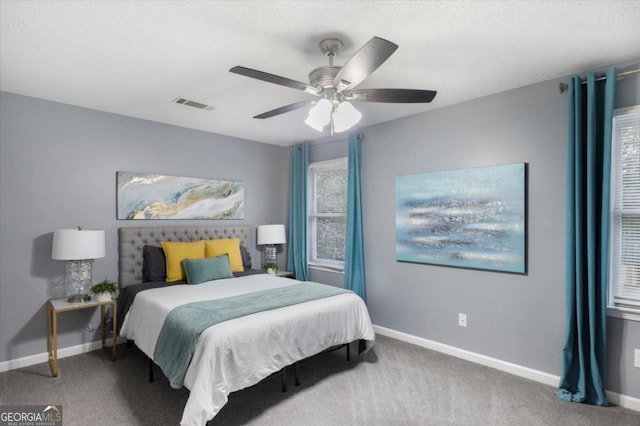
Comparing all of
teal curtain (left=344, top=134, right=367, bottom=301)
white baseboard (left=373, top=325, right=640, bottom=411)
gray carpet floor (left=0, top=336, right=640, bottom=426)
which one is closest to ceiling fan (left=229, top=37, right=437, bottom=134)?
teal curtain (left=344, top=134, right=367, bottom=301)

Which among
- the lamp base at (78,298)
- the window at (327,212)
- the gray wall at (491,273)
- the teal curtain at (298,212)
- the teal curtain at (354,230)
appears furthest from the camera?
the teal curtain at (298,212)

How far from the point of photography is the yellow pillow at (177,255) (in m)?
3.73

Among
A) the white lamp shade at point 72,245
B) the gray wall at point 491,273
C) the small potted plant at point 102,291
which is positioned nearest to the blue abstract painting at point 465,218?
the gray wall at point 491,273

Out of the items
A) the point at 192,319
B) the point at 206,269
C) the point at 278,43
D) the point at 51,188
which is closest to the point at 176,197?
the point at 206,269

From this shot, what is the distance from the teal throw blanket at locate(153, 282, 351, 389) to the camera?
2.27 m

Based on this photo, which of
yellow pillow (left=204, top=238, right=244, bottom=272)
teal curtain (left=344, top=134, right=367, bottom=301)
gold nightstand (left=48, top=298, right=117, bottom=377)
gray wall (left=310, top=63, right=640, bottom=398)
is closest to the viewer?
gray wall (left=310, top=63, right=640, bottom=398)

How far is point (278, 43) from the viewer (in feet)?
7.30

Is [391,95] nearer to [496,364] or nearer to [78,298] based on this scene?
[496,364]

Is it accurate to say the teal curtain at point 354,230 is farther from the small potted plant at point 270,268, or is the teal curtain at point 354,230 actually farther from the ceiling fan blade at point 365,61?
the ceiling fan blade at point 365,61

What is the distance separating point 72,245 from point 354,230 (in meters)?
2.94

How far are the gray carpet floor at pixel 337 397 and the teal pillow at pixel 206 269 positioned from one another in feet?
2.98

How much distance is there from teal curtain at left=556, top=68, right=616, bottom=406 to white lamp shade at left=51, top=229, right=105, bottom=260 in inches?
162

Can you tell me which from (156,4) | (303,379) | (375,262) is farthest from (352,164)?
(156,4)

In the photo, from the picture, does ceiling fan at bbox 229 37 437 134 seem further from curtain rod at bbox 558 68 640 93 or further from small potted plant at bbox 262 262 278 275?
small potted plant at bbox 262 262 278 275
